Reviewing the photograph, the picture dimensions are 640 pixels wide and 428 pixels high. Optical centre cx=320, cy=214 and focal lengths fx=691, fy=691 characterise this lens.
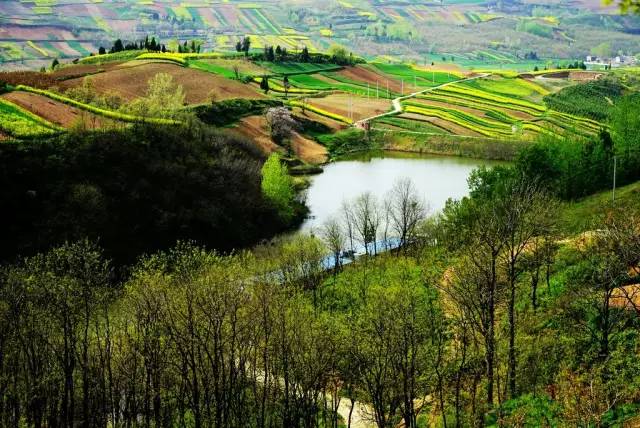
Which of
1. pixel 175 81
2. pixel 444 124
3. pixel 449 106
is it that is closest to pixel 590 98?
pixel 449 106

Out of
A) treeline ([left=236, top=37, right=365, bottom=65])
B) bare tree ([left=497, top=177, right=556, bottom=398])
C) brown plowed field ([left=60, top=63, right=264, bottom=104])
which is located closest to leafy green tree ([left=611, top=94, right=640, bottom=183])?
bare tree ([left=497, top=177, right=556, bottom=398])

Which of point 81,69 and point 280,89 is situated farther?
point 280,89

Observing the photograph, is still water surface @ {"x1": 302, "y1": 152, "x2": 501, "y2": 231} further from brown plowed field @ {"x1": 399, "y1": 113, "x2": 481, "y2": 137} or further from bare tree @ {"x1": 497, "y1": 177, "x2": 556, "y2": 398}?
bare tree @ {"x1": 497, "y1": 177, "x2": 556, "y2": 398}

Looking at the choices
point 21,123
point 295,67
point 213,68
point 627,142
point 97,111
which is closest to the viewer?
point 627,142

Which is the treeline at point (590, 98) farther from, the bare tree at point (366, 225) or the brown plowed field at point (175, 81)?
the bare tree at point (366, 225)

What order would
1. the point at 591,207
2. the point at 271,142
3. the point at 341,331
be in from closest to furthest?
the point at 341,331
the point at 591,207
the point at 271,142

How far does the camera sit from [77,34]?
193 m

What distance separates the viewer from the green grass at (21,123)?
188 feet

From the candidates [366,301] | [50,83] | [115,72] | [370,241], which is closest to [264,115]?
[115,72]

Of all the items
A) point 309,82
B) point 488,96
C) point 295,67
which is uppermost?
point 295,67

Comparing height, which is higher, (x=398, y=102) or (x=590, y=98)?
(x=590, y=98)

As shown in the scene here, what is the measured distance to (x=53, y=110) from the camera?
66.7 meters

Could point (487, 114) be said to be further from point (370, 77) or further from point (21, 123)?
point (21, 123)

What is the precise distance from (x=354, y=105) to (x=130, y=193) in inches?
2760
